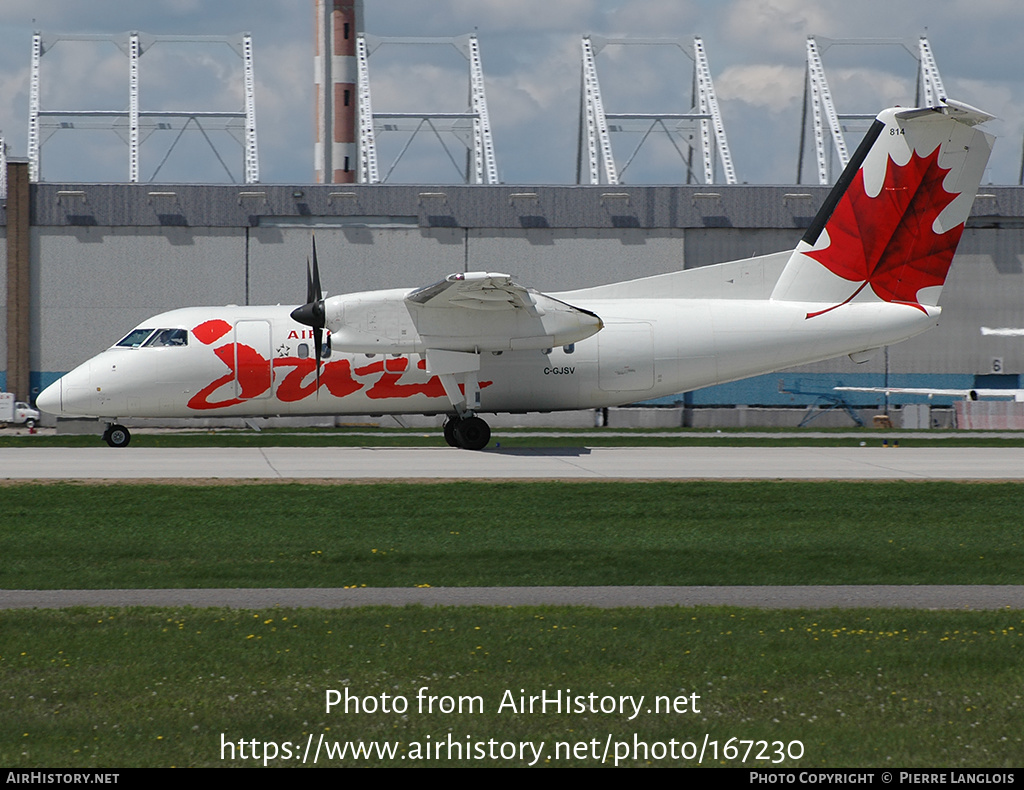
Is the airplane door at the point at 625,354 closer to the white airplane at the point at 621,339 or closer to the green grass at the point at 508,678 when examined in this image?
the white airplane at the point at 621,339

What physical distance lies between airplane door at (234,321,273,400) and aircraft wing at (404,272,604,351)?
4.03 metres

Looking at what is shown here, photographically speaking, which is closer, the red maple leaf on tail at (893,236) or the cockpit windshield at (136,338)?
the red maple leaf on tail at (893,236)

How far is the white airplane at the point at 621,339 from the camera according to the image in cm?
2820

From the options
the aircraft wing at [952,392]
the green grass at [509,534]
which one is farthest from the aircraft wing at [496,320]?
the aircraft wing at [952,392]

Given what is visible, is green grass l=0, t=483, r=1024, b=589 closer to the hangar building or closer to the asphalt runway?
the asphalt runway

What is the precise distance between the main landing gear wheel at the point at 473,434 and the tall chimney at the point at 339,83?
36013 millimetres

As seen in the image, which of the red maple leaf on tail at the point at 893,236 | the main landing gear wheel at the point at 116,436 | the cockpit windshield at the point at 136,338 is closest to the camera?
the red maple leaf on tail at the point at 893,236

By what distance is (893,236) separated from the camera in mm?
28484

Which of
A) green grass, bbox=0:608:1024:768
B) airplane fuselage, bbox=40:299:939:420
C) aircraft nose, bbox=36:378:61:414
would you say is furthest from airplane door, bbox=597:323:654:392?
green grass, bbox=0:608:1024:768

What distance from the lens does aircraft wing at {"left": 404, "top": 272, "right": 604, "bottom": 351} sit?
2695 cm

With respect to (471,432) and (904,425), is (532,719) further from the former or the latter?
(904,425)

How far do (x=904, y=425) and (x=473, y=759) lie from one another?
4216 cm

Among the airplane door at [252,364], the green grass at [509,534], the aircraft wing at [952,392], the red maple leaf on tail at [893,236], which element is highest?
the red maple leaf on tail at [893,236]

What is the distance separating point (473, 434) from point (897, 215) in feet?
38.8
